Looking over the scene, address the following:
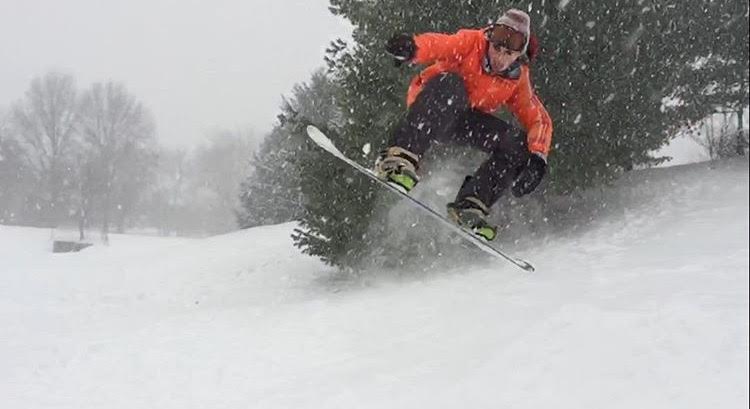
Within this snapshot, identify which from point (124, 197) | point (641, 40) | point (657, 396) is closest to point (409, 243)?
point (641, 40)

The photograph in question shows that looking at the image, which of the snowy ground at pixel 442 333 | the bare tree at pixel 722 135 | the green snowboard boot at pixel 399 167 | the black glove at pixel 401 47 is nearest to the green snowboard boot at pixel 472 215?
the green snowboard boot at pixel 399 167

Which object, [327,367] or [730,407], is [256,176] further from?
[730,407]

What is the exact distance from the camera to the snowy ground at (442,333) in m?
4.12

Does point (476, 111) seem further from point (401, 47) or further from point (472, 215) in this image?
point (401, 47)

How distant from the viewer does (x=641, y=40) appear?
26.7 ft

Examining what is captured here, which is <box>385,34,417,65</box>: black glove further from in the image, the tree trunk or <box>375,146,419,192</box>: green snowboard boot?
the tree trunk

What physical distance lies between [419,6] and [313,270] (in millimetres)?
3718

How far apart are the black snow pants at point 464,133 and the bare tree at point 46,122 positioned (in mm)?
9450

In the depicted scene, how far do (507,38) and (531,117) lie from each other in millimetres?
624

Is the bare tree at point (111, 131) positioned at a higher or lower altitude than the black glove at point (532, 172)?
higher

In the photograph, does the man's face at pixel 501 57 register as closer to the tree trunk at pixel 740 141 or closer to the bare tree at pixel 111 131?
the tree trunk at pixel 740 141

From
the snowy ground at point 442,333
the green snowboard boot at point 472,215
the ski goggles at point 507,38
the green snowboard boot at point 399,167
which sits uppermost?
the ski goggles at point 507,38

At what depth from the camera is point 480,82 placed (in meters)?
4.88

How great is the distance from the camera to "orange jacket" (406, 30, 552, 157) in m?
4.68
